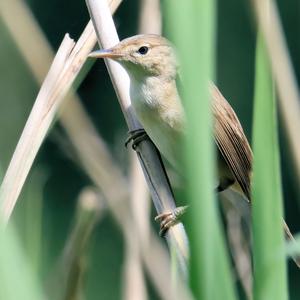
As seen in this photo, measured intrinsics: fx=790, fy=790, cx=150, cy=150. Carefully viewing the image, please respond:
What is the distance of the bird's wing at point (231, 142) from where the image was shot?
194 cm

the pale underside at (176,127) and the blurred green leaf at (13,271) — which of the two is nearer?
the blurred green leaf at (13,271)

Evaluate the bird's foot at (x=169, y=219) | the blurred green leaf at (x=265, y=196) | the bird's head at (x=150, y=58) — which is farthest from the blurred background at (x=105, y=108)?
the blurred green leaf at (x=265, y=196)

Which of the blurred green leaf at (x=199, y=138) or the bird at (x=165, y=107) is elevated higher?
the bird at (x=165, y=107)

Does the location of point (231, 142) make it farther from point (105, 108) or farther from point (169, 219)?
point (105, 108)

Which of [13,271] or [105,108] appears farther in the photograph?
[105,108]

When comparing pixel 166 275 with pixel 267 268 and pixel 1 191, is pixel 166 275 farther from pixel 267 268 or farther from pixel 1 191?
pixel 267 268

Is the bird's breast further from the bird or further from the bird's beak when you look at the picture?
the bird's beak

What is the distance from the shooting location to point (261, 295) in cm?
94

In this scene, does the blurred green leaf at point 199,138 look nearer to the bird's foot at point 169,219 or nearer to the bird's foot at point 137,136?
the bird's foot at point 169,219

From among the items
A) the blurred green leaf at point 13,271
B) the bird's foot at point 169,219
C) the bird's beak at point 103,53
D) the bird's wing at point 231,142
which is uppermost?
the bird's beak at point 103,53

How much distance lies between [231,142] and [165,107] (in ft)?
0.71

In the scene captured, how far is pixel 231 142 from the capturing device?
1.98m

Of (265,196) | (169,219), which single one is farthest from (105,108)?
(265,196)

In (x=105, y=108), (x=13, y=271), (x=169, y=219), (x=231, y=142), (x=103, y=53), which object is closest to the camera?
(x=13, y=271)
